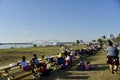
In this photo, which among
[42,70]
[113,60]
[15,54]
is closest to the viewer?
[113,60]

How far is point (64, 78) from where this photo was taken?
43.5ft

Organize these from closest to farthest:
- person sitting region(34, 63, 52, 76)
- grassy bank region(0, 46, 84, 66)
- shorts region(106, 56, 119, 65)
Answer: shorts region(106, 56, 119, 65) → person sitting region(34, 63, 52, 76) → grassy bank region(0, 46, 84, 66)

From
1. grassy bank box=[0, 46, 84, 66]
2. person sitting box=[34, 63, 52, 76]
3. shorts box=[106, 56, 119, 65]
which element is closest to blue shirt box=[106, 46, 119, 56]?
shorts box=[106, 56, 119, 65]

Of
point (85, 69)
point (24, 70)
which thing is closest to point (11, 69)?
point (24, 70)

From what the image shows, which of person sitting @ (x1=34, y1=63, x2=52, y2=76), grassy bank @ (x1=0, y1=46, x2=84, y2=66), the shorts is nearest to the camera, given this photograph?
the shorts

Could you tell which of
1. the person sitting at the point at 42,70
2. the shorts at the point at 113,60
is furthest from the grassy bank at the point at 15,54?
the shorts at the point at 113,60

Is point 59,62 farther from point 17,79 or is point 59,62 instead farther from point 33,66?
point 17,79

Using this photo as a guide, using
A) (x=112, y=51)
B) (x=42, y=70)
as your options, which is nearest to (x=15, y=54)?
(x=42, y=70)

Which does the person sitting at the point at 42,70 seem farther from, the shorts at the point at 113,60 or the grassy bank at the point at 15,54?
the grassy bank at the point at 15,54

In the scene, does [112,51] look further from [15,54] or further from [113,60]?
[15,54]

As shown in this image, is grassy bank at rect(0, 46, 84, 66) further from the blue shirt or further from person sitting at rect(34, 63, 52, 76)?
the blue shirt

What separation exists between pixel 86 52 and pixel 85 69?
696 inches

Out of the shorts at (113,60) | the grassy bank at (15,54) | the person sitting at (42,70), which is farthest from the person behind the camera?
the grassy bank at (15,54)

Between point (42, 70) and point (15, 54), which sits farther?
point (15, 54)
